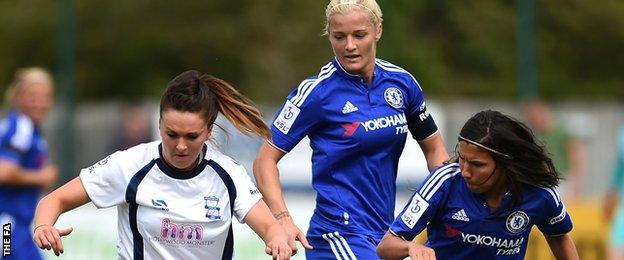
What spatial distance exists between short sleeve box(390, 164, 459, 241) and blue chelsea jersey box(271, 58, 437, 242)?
513 mm

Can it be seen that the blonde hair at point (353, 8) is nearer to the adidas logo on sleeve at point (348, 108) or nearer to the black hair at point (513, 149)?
the adidas logo on sleeve at point (348, 108)

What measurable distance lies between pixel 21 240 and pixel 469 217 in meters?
4.60

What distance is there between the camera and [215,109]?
5.91 m

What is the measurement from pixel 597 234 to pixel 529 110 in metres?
3.13

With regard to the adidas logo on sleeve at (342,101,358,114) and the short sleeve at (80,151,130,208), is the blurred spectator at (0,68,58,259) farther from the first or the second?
the short sleeve at (80,151,130,208)

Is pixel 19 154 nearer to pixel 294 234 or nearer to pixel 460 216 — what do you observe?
pixel 294 234

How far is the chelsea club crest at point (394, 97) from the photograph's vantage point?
6550mm

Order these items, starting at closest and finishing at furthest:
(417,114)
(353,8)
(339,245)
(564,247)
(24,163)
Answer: (564,247), (353,8), (339,245), (417,114), (24,163)

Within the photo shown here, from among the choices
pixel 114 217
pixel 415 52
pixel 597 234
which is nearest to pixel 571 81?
pixel 415 52

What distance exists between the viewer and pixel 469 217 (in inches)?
236

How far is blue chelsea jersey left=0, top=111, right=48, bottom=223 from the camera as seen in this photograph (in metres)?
9.90

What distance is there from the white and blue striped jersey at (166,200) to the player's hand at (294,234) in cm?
25

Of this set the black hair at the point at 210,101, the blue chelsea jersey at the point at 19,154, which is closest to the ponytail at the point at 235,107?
the black hair at the point at 210,101

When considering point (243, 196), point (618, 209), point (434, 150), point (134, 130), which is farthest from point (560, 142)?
point (243, 196)
